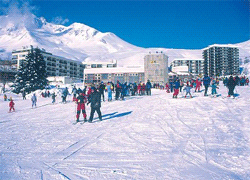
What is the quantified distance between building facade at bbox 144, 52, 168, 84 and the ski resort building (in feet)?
9.41

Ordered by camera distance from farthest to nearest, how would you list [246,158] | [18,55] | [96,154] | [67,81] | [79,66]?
1. [79,66]
2. [18,55]
3. [67,81]
4. [96,154]
5. [246,158]

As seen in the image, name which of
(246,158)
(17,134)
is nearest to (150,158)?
(246,158)

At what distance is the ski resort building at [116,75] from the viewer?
5038 cm

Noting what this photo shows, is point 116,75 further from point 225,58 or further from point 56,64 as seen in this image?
point 225,58

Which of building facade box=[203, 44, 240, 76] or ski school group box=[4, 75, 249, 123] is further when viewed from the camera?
building facade box=[203, 44, 240, 76]

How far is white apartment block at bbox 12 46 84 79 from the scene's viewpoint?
7181 cm

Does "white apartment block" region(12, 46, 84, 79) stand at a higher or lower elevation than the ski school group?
higher

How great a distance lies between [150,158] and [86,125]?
13.6ft

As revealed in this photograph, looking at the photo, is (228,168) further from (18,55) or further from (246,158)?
(18,55)

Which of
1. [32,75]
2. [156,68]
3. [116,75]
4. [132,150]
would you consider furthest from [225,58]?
[132,150]

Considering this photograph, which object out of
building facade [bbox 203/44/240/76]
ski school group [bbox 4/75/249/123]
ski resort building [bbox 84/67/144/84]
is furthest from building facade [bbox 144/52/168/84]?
building facade [bbox 203/44/240/76]

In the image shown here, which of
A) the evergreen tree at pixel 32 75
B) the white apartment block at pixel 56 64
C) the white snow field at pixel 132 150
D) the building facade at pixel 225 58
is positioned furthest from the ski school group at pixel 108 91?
the building facade at pixel 225 58

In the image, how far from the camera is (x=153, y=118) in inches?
347

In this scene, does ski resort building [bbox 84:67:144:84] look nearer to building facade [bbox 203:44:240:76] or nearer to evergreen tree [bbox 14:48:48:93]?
evergreen tree [bbox 14:48:48:93]
